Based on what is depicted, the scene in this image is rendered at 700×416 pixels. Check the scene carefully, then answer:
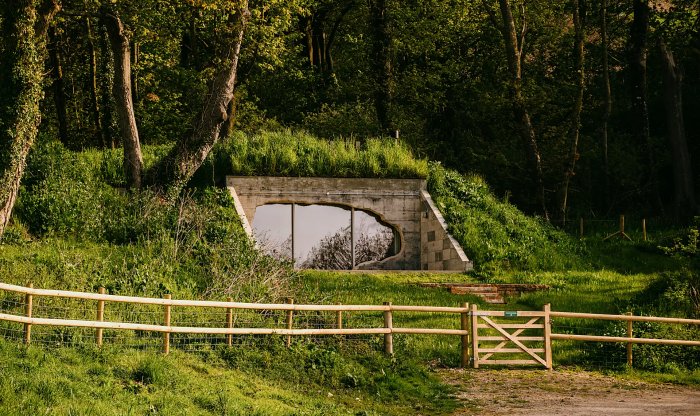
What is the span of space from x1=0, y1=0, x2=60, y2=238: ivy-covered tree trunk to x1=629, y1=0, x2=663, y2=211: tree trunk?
27.2 metres

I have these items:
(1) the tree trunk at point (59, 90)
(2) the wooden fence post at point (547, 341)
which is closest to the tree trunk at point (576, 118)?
(2) the wooden fence post at point (547, 341)

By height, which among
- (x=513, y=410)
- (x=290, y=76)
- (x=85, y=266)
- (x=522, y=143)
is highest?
(x=290, y=76)

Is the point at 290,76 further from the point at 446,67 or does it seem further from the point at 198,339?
the point at 198,339

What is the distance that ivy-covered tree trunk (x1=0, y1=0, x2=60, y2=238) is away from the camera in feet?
97.4

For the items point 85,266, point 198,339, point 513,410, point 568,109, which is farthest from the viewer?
point 568,109

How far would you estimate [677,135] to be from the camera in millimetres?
46656

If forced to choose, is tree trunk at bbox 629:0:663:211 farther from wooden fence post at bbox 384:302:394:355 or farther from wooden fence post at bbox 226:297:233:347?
wooden fence post at bbox 226:297:233:347

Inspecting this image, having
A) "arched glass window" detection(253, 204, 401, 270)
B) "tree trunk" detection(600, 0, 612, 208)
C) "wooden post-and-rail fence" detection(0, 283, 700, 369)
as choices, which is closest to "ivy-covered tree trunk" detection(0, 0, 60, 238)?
"wooden post-and-rail fence" detection(0, 283, 700, 369)

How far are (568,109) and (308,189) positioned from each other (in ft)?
58.5

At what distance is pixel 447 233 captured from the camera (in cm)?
3672

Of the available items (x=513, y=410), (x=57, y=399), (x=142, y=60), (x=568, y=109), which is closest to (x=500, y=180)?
(x=568, y=109)

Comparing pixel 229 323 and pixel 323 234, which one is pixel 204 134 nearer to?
pixel 323 234

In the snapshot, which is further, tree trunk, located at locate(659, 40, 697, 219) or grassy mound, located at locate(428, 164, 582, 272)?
tree trunk, located at locate(659, 40, 697, 219)

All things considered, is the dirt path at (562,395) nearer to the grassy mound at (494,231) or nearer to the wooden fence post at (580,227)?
the grassy mound at (494,231)
